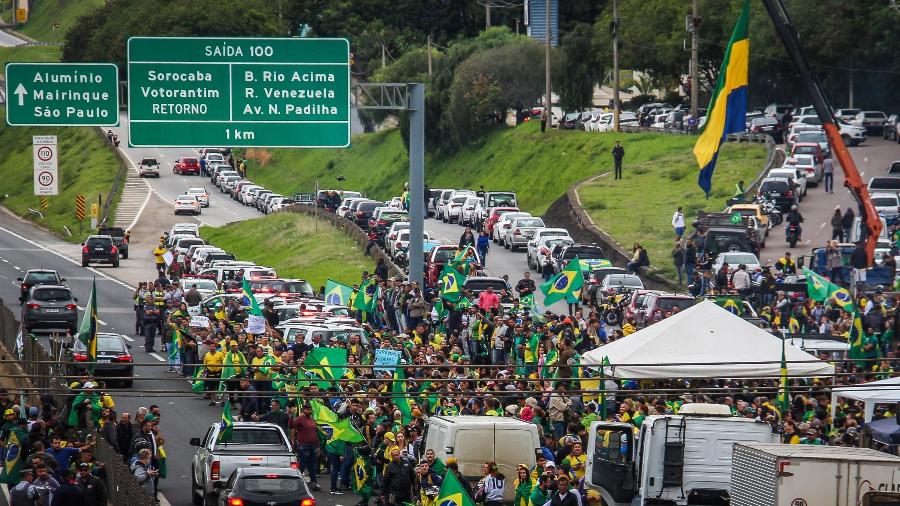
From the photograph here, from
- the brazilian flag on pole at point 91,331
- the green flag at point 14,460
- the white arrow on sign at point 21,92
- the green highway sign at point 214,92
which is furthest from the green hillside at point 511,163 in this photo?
the green flag at point 14,460

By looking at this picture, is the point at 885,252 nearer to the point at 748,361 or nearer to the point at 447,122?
the point at 748,361

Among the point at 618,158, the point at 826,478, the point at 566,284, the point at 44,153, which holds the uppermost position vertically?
the point at 618,158

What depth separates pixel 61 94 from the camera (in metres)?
33.8

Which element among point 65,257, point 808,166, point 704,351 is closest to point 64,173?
point 65,257

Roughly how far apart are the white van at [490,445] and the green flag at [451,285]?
603 inches

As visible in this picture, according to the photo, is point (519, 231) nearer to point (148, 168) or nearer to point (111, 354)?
point (111, 354)

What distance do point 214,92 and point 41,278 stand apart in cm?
2142

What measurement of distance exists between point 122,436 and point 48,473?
4.10 metres

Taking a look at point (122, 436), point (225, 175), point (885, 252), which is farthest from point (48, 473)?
point (225, 175)

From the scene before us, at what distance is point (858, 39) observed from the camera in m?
87.6

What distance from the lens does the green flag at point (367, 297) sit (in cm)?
4109

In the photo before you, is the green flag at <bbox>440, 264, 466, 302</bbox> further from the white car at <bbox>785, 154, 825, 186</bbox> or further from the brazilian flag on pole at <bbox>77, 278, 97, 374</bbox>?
the white car at <bbox>785, 154, 825, 186</bbox>

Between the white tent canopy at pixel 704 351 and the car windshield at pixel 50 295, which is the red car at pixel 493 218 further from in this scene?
the white tent canopy at pixel 704 351

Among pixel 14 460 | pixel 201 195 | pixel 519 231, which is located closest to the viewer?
pixel 14 460
